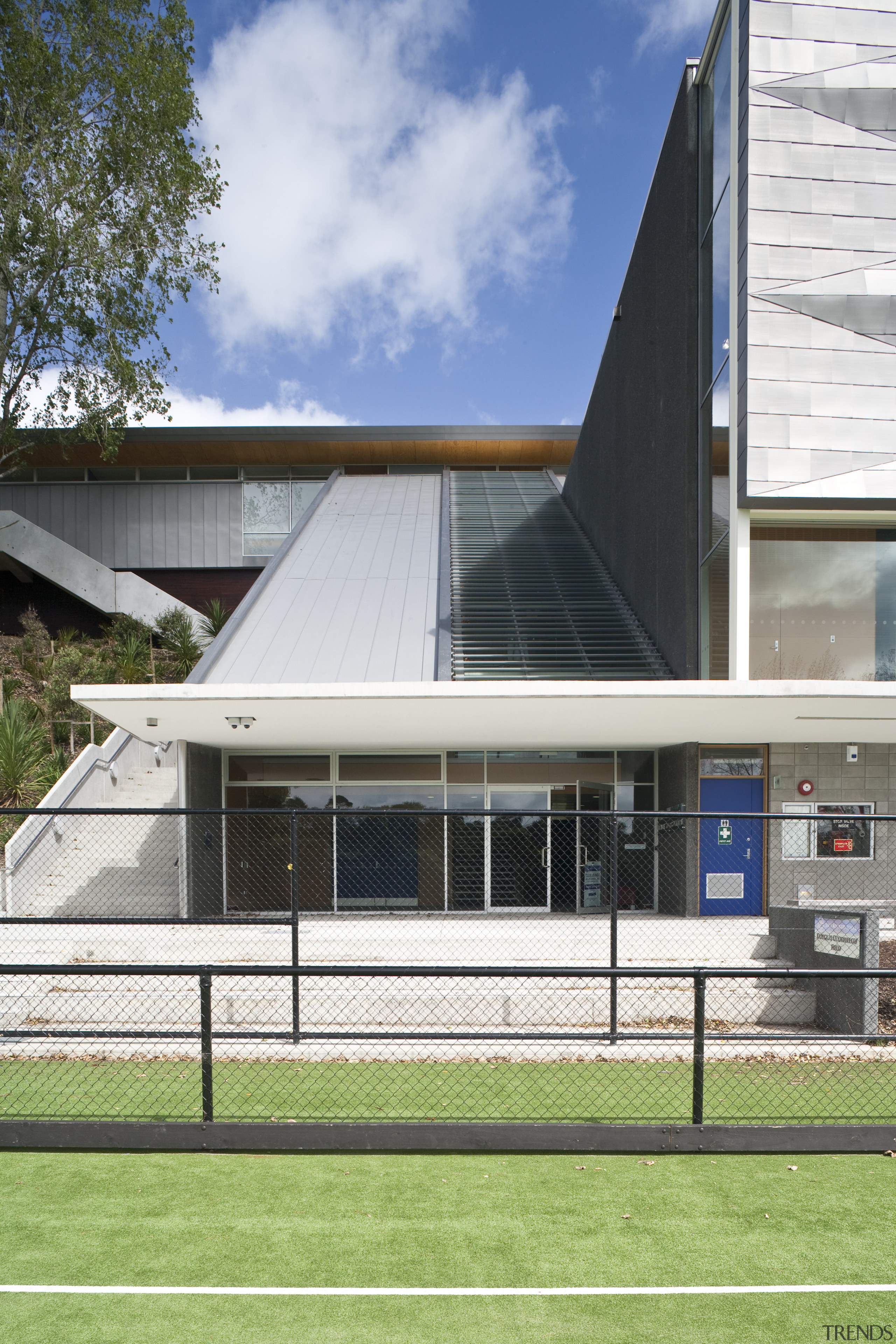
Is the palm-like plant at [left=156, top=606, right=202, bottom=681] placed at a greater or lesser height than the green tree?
lesser

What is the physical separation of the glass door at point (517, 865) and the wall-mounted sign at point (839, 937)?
5.79 m


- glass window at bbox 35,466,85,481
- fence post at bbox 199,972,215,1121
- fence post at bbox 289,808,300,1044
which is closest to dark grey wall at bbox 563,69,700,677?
fence post at bbox 289,808,300,1044

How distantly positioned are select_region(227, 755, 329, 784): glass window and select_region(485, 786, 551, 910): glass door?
3.21 metres

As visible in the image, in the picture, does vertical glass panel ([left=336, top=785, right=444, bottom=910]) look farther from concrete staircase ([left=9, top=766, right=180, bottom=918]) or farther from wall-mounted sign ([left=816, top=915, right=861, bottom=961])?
wall-mounted sign ([left=816, top=915, right=861, bottom=961])

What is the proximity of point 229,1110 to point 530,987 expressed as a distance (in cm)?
374

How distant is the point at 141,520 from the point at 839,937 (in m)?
26.5

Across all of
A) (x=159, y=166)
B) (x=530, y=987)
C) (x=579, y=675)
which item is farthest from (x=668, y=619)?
(x=159, y=166)

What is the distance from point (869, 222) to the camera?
12.1 metres

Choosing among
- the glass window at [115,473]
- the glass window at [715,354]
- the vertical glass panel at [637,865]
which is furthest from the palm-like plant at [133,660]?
the glass window at [715,354]

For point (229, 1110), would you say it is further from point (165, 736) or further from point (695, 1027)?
point (165, 736)

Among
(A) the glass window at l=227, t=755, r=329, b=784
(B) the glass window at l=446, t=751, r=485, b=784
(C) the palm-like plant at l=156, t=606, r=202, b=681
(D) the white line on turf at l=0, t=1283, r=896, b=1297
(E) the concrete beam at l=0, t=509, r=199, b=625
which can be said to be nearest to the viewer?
(D) the white line on turf at l=0, t=1283, r=896, b=1297

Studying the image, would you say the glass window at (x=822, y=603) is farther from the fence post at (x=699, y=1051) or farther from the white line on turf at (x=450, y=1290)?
the white line on turf at (x=450, y=1290)

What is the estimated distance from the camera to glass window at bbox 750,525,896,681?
40.6 feet

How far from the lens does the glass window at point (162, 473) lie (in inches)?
1198
